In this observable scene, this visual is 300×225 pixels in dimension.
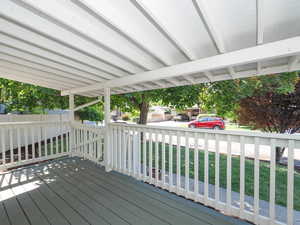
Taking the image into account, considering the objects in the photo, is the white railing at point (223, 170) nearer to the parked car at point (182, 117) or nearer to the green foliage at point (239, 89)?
the green foliage at point (239, 89)

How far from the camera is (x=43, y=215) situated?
2092 millimetres

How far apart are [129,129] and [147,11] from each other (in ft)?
7.57

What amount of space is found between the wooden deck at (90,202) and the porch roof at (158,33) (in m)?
1.88

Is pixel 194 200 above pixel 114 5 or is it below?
below

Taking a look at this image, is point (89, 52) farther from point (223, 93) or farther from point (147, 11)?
point (223, 93)

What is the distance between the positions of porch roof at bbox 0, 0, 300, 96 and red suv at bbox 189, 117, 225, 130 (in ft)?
32.8

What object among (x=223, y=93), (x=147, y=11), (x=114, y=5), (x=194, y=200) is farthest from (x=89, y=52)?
(x=223, y=93)

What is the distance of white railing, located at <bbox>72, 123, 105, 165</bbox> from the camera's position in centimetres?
391

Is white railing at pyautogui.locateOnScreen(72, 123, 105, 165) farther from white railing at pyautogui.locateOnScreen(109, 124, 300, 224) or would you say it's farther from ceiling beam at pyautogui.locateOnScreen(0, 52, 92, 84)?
ceiling beam at pyautogui.locateOnScreen(0, 52, 92, 84)

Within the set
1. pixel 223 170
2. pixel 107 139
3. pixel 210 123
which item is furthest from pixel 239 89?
pixel 210 123

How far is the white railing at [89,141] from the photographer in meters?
3.91

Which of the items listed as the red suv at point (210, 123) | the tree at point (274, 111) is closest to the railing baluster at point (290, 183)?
the tree at point (274, 111)

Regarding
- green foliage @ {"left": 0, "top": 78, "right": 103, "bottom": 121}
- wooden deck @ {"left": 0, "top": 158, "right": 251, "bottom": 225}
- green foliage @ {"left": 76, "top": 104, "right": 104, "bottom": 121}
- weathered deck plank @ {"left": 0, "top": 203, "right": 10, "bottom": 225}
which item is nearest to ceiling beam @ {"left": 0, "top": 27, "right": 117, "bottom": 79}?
wooden deck @ {"left": 0, "top": 158, "right": 251, "bottom": 225}

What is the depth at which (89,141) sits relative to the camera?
413 centimetres
